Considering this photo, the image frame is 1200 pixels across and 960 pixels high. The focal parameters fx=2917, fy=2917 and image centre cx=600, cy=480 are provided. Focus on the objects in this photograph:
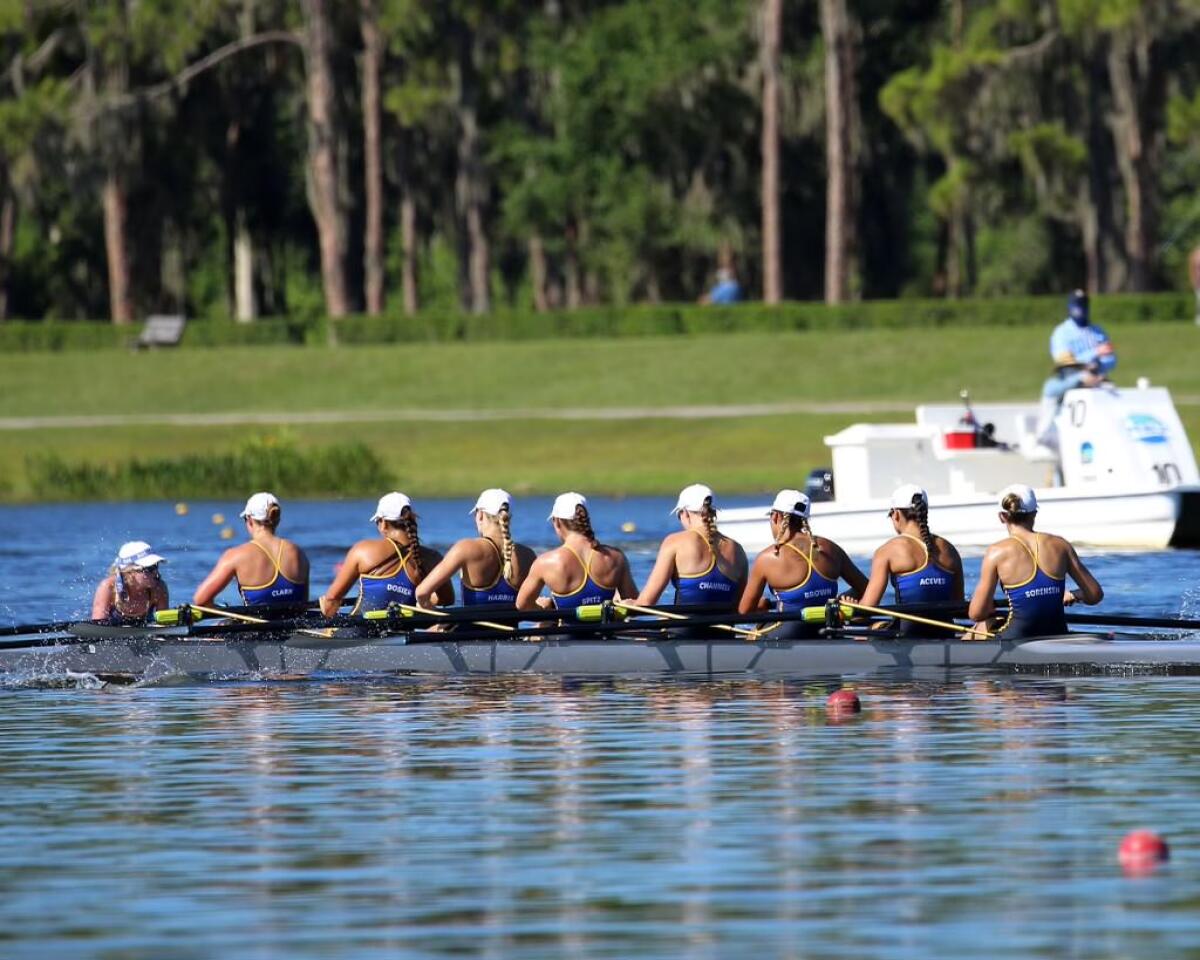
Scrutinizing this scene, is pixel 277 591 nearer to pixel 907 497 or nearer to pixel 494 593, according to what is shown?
pixel 494 593

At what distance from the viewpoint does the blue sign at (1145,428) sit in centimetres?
3250

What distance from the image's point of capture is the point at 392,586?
21.2 m

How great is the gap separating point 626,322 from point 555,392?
6.96 m

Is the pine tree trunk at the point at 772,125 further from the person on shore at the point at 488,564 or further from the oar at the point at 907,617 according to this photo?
the oar at the point at 907,617

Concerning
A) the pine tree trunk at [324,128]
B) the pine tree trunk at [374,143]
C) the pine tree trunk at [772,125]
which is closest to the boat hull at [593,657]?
the pine tree trunk at [772,125]

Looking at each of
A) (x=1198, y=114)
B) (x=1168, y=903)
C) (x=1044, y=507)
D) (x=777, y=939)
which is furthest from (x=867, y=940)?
(x=1198, y=114)

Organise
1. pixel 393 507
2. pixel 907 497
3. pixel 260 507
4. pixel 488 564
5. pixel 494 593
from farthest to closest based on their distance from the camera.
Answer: pixel 260 507
pixel 494 593
pixel 488 564
pixel 393 507
pixel 907 497

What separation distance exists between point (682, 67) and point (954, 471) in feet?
120

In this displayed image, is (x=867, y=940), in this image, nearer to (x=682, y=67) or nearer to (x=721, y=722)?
(x=721, y=722)

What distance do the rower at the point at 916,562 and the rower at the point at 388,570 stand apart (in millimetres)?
3324

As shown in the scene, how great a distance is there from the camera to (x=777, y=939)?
10.8 meters

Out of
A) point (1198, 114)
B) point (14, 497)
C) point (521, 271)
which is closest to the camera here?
point (14, 497)

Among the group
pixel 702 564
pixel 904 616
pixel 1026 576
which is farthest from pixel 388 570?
pixel 1026 576

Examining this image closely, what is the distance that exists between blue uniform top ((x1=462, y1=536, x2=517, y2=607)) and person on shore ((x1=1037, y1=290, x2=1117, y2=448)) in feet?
42.9
